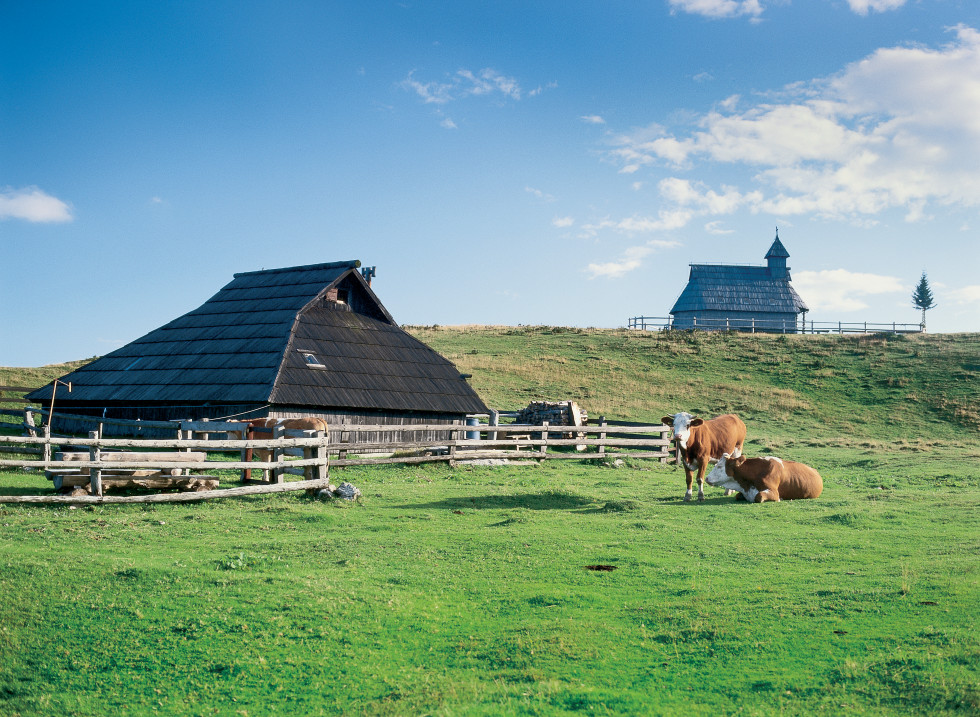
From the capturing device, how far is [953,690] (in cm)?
618

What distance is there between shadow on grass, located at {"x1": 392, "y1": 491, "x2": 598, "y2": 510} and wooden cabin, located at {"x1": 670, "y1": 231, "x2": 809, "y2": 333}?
2464 inches

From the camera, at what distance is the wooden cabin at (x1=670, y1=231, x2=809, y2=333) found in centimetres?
7719

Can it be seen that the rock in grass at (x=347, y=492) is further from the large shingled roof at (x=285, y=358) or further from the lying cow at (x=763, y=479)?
the large shingled roof at (x=285, y=358)

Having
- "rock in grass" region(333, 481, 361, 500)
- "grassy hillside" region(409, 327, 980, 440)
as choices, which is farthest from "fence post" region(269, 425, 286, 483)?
"grassy hillside" region(409, 327, 980, 440)

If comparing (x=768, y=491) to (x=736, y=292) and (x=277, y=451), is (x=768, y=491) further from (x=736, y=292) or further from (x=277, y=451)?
(x=736, y=292)

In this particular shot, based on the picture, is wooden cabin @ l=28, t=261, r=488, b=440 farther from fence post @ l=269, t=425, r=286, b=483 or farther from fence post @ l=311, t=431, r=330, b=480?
fence post @ l=311, t=431, r=330, b=480

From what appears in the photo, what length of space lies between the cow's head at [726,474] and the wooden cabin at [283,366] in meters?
13.1

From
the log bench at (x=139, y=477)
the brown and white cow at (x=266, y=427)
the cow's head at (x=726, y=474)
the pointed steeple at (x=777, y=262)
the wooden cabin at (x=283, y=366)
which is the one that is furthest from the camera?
the pointed steeple at (x=777, y=262)

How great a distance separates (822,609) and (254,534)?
8.15 metres

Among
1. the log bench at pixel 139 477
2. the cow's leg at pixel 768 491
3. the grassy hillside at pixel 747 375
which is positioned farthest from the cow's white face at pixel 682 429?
the grassy hillside at pixel 747 375

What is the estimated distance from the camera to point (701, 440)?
1698 cm

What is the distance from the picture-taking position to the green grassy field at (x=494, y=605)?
6.66m

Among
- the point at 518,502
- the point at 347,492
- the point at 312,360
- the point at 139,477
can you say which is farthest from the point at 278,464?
the point at 312,360

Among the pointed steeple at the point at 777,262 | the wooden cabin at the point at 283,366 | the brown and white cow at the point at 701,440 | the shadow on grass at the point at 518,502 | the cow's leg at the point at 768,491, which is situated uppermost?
the pointed steeple at the point at 777,262
